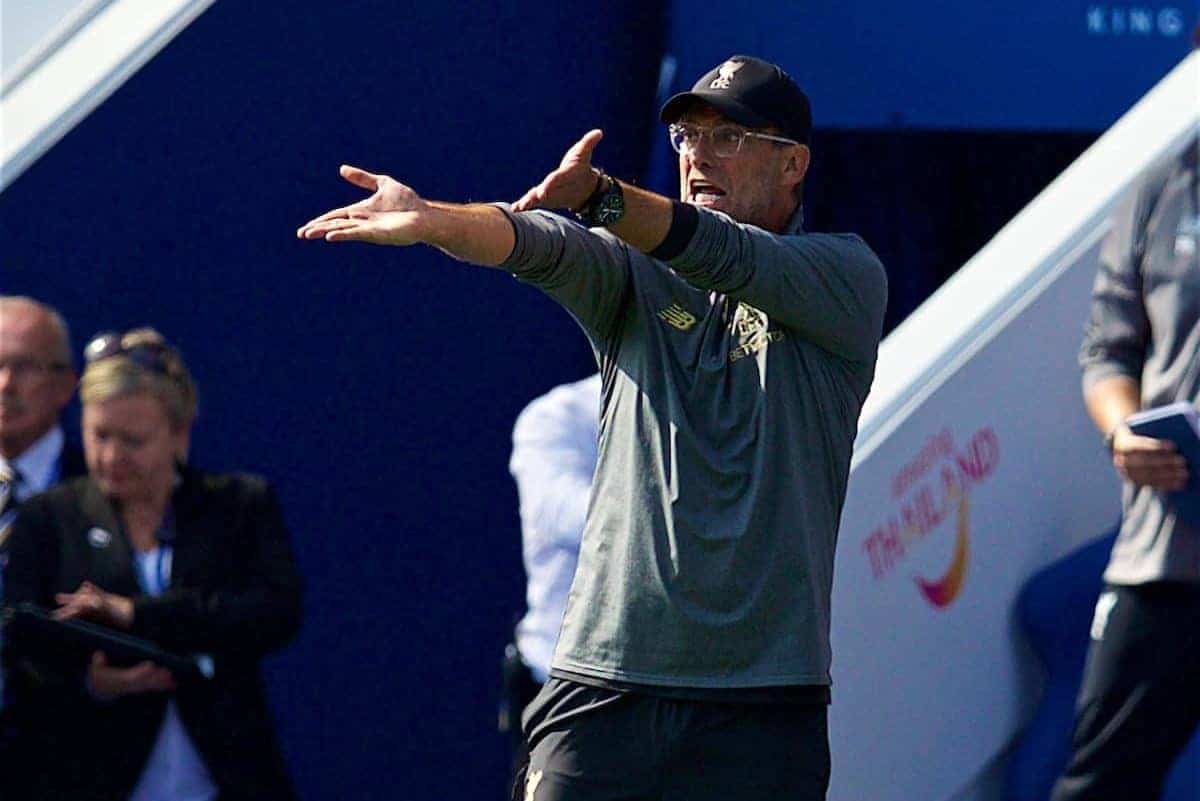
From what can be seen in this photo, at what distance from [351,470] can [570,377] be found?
78cm

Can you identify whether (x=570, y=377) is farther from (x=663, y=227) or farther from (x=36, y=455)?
(x=663, y=227)

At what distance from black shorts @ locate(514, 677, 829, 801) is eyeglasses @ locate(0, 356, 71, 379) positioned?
1.96 meters

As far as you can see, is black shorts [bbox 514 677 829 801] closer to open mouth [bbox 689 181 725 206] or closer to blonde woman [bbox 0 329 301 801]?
open mouth [bbox 689 181 725 206]

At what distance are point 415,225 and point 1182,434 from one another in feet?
6.33

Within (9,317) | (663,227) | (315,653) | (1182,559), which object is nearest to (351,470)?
(315,653)

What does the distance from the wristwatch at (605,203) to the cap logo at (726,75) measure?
50 centimetres

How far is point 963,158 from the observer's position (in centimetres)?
682

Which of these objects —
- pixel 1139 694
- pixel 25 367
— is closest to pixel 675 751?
pixel 1139 694

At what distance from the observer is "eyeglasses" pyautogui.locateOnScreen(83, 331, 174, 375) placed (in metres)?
4.75

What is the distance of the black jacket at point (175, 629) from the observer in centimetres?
445

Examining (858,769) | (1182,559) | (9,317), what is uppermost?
(9,317)

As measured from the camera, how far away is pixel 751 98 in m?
3.55

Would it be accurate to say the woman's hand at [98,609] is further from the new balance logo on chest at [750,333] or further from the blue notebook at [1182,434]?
the blue notebook at [1182,434]

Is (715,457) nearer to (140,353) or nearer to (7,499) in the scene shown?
(140,353)
